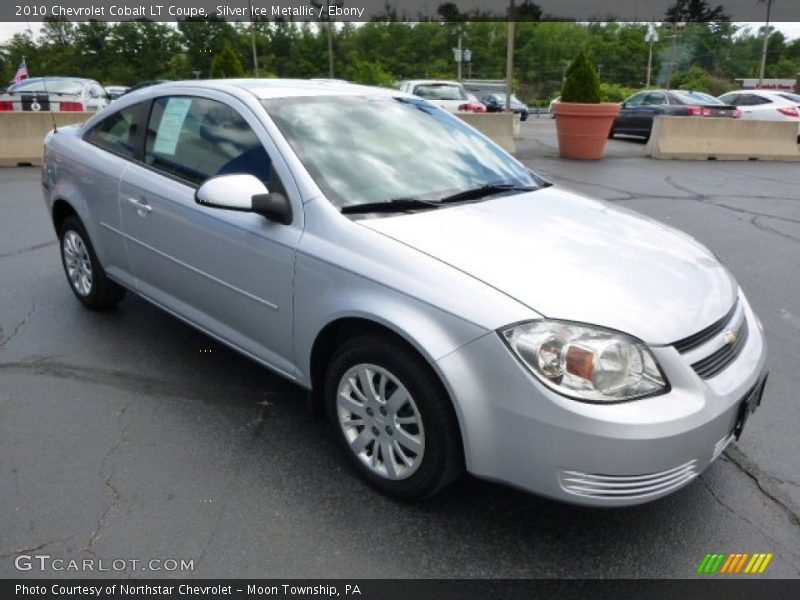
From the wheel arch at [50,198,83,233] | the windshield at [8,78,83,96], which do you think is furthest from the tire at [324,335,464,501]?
the windshield at [8,78,83,96]

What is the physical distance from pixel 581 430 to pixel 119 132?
3.46 m

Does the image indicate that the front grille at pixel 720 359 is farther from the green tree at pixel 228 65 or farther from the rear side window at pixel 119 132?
the green tree at pixel 228 65

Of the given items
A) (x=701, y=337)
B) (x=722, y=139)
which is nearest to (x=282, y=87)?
(x=701, y=337)

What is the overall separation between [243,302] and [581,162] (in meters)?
10.5

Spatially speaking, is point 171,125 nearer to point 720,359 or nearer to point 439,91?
point 720,359

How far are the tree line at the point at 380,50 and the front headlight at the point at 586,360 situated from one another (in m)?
55.6

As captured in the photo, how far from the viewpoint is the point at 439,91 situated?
15.1 metres

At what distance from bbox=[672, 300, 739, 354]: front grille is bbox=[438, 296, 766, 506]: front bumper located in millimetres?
57

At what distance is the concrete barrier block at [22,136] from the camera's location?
11.5 metres

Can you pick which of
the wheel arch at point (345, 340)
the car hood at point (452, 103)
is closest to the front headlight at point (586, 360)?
the wheel arch at point (345, 340)

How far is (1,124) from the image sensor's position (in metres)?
11.5

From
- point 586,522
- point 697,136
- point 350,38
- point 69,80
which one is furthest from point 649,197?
point 350,38

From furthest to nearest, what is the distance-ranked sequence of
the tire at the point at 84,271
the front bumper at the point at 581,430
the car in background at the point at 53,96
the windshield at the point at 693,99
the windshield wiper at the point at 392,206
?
the windshield at the point at 693,99
the car in background at the point at 53,96
the tire at the point at 84,271
the windshield wiper at the point at 392,206
the front bumper at the point at 581,430

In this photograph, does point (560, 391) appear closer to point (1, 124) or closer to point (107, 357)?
point (107, 357)
